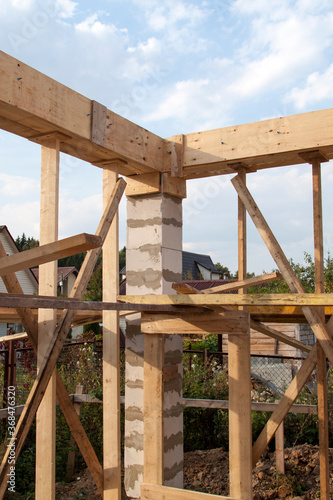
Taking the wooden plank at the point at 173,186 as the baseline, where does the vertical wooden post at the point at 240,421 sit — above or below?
below

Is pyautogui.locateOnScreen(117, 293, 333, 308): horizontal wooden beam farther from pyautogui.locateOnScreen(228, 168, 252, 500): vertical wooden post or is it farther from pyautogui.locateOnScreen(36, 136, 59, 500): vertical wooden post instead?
pyautogui.locateOnScreen(36, 136, 59, 500): vertical wooden post

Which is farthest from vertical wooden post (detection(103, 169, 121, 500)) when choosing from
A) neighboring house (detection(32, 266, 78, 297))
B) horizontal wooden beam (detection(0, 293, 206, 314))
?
neighboring house (detection(32, 266, 78, 297))

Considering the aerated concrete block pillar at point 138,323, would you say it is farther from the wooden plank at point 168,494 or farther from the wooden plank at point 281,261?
the wooden plank at point 168,494

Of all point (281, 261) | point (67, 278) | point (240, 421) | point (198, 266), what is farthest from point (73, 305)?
point (198, 266)

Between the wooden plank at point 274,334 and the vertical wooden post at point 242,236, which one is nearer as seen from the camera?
the vertical wooden post at point 242,236

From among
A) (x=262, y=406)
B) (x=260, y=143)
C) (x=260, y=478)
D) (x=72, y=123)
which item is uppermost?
(x=260, y=143)

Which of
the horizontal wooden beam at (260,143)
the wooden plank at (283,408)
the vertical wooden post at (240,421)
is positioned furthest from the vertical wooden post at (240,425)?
the horizontal wooden beam at (260,143)

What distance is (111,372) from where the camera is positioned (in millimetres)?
4305

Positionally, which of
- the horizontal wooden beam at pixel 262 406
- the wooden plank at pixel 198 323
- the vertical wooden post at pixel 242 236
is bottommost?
the horizontal wooden beam at pixel 262 406

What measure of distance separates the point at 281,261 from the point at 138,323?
5.33 feet

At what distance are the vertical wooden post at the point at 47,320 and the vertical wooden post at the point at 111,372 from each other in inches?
30.5

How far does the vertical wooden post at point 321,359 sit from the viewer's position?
4.25 metres

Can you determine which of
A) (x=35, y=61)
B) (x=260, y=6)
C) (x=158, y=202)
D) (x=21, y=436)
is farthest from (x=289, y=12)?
(x=21, y=436)

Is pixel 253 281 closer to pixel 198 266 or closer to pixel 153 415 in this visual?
pixel 153 415
